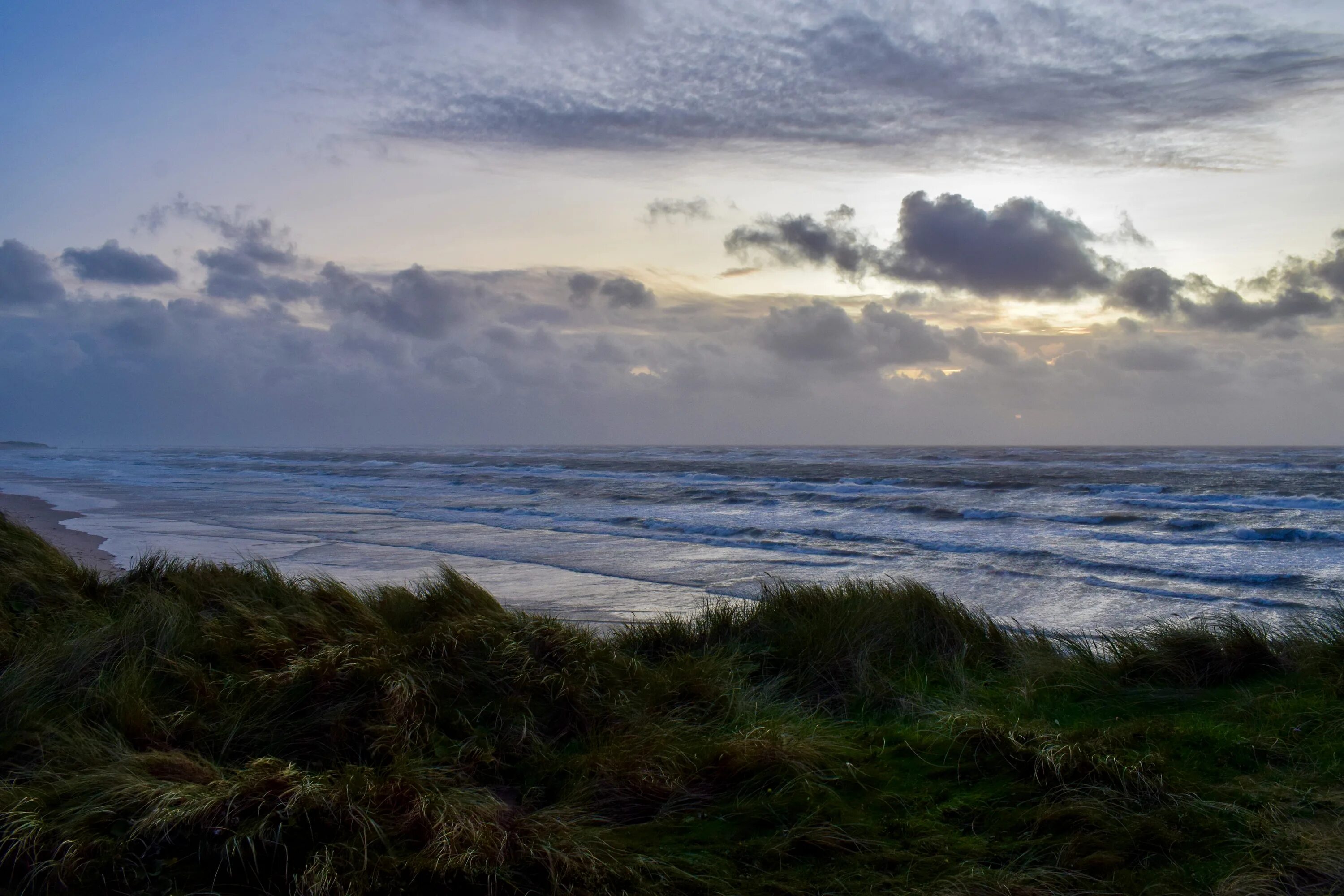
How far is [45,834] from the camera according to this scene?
3094 millimetres

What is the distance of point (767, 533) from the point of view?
21.3 metres

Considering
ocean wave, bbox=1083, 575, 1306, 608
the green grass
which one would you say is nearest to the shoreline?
the green grass

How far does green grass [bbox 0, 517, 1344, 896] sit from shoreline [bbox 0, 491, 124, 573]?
20.7ft

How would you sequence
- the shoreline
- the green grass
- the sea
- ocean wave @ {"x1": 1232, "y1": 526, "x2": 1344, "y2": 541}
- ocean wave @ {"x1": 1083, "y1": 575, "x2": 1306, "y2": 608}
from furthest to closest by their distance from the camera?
ocean wave @ {"x1": 1232, "y1": 526, "x2": 1344, "y2": 541}
the shoreline
the sea
ocean wave @ {"x1": 1083, "y1": 575, "x2": 1306, "y2": 608}
the green grass

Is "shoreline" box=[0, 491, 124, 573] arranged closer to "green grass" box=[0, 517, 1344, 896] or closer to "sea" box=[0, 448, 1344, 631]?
"sea" box=[0, 448, 1344, 631]

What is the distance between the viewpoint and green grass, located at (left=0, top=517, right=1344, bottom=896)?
314 centimetres

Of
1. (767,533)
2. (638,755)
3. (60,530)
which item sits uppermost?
(638,755)

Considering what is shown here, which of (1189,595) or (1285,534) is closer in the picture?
(1189,595)

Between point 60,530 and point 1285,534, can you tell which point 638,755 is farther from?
point 1285,534

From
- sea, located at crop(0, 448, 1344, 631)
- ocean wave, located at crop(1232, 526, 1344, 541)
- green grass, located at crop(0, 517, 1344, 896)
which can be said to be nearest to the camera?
green grass, located at crop(0, 517, 1344, 896)

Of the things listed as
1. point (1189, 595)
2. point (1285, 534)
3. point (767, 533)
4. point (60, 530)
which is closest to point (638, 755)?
point (1189, 595)

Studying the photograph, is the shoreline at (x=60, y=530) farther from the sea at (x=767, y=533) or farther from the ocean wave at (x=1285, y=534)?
the ocean wave at (x=1285, y=534)

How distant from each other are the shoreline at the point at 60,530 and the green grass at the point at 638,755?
20.7 feet

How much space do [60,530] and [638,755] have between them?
65.4ft
